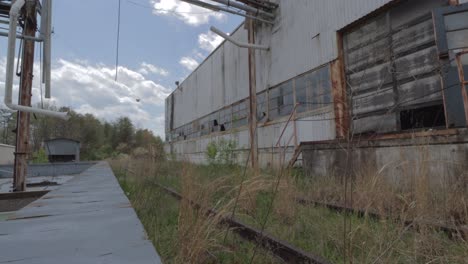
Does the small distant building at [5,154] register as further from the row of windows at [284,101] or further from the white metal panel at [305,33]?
the white metal panel at [305,33]

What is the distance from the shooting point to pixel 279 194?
12.5ft

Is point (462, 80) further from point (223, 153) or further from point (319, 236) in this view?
point (223, 153)

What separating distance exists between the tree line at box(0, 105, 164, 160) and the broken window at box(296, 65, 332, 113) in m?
31.5

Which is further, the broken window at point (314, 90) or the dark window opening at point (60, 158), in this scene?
the dark window opening at point (60, 158)

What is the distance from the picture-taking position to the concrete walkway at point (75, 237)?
1181 millimetres

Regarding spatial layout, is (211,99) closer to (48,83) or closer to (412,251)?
(48,83)

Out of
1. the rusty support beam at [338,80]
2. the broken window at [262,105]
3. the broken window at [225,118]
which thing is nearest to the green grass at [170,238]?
the rusty support beam at [338,80]

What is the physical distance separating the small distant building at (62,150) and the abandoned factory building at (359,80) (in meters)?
16.1

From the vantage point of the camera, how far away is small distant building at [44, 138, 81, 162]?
21969mm

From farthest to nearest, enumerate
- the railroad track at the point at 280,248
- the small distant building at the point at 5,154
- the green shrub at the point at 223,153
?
the small distant building at the point at 5,154, the green shrub at the point at 223,153, the railroad track at the point at 280,248

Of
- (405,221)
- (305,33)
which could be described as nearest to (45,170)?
(305,33)

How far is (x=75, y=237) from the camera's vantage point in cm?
147

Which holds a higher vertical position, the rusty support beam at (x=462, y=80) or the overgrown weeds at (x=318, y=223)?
the rusty support beam at (x=462, y=80)

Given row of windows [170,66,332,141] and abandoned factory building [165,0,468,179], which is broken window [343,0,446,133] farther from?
row of windows [170,66,332,141]
